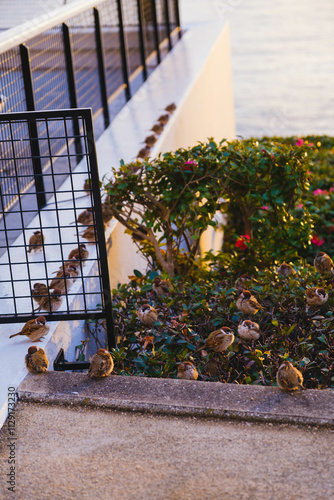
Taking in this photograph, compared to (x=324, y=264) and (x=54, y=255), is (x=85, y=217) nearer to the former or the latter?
(x=54, y=255)

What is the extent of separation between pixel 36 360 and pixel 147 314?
2.60ft

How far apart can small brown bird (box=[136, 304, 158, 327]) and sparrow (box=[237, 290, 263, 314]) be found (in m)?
0.47

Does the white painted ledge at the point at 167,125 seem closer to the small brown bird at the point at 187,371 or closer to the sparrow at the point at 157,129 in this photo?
the sparrow at the point at 157,129

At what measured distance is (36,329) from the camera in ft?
10.3

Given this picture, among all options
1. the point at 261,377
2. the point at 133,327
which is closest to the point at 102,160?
the point at 133,327

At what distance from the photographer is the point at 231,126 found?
11.9 m

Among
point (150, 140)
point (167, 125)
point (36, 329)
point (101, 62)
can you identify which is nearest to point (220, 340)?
point (36, 329)

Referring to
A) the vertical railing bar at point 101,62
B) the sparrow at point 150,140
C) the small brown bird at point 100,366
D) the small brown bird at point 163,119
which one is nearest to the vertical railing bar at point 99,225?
the small brown bird at point 100,366

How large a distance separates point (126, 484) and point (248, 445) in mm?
495

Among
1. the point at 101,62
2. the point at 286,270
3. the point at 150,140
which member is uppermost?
the point at 101,62

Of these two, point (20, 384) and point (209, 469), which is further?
point (20, 384)

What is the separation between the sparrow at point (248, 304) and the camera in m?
3.52

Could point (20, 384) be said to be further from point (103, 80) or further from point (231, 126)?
point (231, 126)

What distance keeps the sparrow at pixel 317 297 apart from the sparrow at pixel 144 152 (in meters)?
2.47
